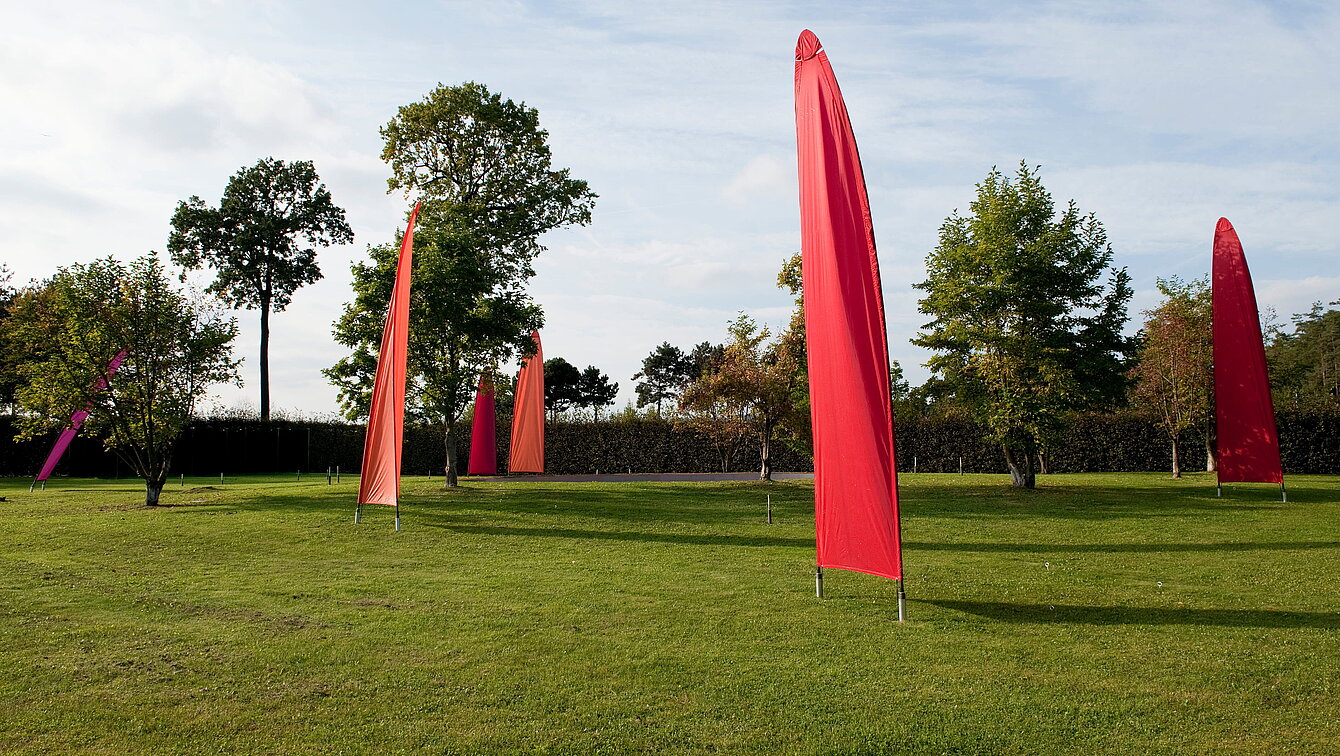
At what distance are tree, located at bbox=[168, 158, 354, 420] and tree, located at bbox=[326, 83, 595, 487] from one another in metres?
23.7

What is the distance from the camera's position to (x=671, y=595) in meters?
9.39

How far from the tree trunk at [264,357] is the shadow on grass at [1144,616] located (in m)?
41.7

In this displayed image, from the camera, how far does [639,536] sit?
46.4 ft

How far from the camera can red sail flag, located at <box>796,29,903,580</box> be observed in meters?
8.17

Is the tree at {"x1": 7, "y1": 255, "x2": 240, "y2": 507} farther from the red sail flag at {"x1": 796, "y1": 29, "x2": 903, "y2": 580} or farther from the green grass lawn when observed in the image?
the red sail flag at {"x1": 796, "y1": 29, "x2": 903, "y2": 580}

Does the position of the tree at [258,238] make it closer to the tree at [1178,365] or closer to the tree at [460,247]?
the tree at [460,247]

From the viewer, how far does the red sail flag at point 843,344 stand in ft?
26.8

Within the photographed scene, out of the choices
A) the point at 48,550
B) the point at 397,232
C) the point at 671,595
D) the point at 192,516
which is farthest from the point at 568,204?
the point at 671,595

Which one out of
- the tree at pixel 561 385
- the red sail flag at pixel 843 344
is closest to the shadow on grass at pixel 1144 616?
the red sail flag at pixel 843 344

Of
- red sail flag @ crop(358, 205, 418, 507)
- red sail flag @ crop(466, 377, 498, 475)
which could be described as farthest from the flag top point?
red sail flag @ crop(466, 377, 498, 475)

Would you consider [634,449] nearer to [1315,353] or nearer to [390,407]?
[390,407]

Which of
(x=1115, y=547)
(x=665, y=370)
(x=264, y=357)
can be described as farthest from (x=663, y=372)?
(x=1115, y=547)

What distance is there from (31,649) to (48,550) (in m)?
6.52

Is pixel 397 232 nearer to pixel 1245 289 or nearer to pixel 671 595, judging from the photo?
pixel 671 595
